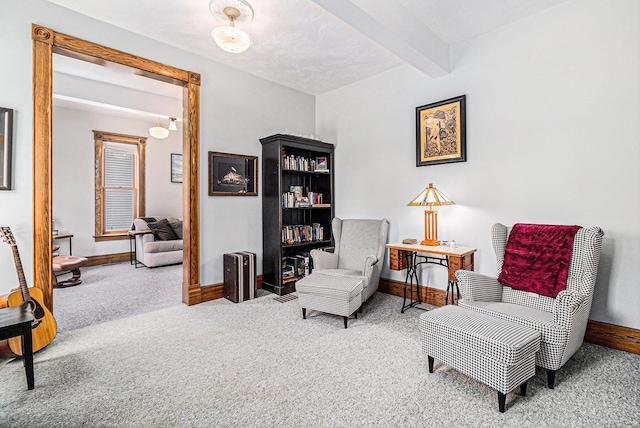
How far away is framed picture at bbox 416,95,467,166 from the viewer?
3.44 meters

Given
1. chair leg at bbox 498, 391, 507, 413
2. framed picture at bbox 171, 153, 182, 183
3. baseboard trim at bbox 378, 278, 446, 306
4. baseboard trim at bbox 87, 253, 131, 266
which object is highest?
framed picture at bbox 171, 153, 182, 183

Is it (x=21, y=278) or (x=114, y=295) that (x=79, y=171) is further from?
(x=21, y=278)

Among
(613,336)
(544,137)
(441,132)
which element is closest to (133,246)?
(441,132)

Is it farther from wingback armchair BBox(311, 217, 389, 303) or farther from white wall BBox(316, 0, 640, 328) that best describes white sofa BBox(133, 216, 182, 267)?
white wall BBox(316, 0, 640, 328)

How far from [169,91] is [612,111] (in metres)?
5.85

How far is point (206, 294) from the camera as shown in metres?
3.82

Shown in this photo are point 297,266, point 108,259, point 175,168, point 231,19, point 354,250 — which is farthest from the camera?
point 175,168

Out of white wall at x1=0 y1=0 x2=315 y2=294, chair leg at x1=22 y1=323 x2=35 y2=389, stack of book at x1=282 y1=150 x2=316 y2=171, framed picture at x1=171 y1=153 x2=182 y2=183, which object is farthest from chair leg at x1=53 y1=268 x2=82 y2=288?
stack of book at x1=282 y1=150 x2=316 y2=171

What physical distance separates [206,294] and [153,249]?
2538 millimetres

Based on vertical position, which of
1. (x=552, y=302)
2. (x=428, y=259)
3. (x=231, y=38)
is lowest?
(x=552, y=302)

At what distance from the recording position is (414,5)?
2.82m

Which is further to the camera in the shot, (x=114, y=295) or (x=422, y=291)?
(x=114, y=295)

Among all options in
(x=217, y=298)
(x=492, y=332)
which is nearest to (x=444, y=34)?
(x=492, y=332)

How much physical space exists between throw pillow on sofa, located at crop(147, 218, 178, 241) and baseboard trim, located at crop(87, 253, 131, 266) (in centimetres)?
100
